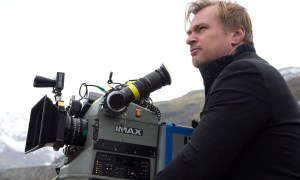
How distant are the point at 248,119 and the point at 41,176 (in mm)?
12848

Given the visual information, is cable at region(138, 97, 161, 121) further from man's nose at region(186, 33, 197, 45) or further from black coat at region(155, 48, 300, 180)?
black coat at region(155, 48, 300, 180)

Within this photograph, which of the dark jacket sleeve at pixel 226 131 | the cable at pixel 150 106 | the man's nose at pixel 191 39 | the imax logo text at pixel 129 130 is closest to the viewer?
the dark jacket sleeve at pixel 226 131

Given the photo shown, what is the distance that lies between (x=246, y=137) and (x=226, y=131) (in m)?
0.14

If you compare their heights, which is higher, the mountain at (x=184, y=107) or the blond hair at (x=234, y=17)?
the mountain at (x=184, y=107)

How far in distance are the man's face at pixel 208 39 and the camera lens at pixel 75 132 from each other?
4.67ft

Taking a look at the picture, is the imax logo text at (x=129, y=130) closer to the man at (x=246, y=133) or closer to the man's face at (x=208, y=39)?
the man's face at (x=208, y=39)

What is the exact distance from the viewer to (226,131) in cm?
270

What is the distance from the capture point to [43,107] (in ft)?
14.4

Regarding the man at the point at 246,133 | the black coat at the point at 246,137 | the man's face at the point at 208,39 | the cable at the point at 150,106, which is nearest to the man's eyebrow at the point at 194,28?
the man's face at the point at 208,39

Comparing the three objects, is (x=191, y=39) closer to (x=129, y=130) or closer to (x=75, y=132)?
(x=129, y=130)

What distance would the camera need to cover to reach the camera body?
420 cm

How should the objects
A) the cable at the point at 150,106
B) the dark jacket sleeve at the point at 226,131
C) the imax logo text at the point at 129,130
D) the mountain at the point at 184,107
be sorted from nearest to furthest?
the dark jacket sleeve at the point at 226,131, the imax logo text at the point at 129,130, the cable at the point at 150,106, the mountain at the point at 184,107

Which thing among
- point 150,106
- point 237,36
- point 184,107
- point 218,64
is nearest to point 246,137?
point 218,64

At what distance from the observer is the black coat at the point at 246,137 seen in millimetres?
2703
